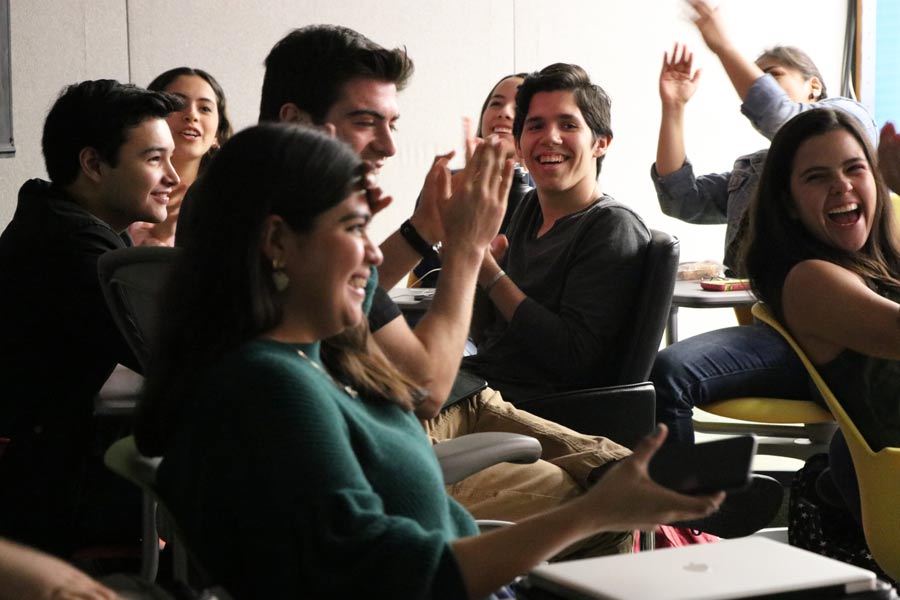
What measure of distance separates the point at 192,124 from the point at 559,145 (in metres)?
1.44

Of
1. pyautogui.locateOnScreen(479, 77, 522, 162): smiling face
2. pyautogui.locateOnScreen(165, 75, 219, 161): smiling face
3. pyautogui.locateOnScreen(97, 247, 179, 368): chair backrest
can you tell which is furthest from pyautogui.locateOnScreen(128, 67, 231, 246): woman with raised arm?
pyautogui.locateOnScreen(97, 247, 179, 368): chair backrest

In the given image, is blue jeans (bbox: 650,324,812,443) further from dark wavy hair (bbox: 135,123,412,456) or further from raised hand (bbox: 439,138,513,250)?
dark wavy hair (bbox: 135,123,412,456)

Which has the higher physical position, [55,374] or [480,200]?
[480,200]

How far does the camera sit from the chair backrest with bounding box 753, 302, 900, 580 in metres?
1.98

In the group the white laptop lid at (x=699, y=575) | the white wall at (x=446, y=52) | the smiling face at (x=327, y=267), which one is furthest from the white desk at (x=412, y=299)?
the white wall at (x=446, y=52)

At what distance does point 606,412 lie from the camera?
2.29 m

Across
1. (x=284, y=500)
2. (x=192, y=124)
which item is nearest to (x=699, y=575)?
(x=284, y=500)

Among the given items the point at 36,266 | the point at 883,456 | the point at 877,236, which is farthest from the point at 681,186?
the point at 36,266

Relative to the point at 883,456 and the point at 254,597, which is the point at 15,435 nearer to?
the point at 254,597

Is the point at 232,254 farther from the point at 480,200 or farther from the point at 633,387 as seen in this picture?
the point at 633,387

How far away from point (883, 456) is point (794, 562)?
85 cm

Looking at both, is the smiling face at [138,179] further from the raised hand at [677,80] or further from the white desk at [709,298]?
the raised hand at [677,80]

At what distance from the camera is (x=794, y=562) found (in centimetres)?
122

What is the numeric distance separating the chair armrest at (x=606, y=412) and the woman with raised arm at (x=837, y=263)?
0.32 m
